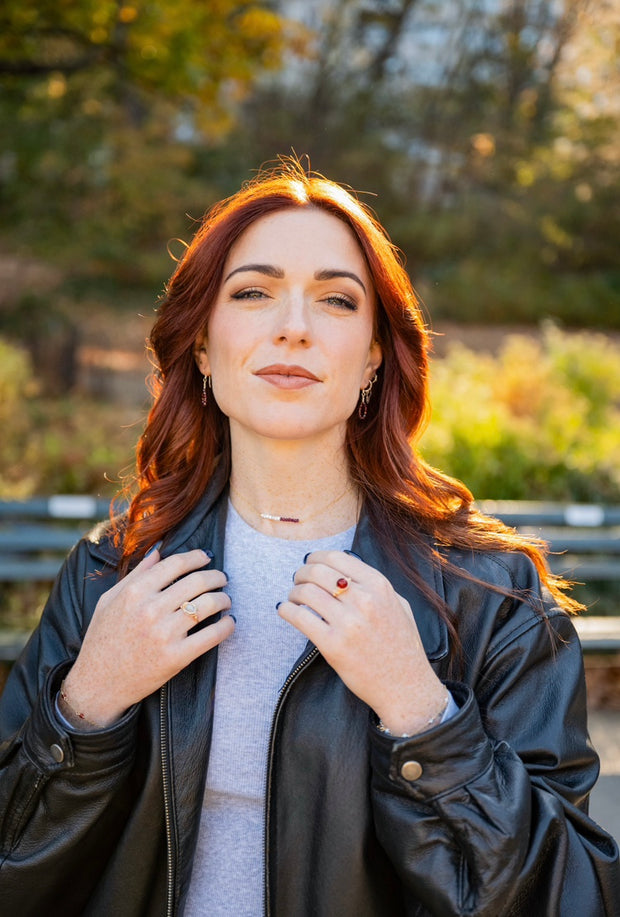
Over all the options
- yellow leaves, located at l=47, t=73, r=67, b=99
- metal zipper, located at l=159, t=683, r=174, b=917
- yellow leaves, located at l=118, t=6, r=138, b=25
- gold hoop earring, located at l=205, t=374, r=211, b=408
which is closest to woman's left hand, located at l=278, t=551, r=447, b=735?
metal zipper, located at l=159, t=683, r=174, b=917

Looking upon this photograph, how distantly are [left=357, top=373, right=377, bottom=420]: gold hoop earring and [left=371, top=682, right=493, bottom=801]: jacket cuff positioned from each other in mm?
879

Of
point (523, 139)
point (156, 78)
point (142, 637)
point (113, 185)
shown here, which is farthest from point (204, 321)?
point (523, 139)

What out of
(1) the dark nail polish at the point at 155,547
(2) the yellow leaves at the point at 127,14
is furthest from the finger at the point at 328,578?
(2) the yellow leaves at the point at 127,14

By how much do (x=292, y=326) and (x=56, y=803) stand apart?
1066 millimetres

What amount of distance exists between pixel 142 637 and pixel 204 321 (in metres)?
0.79

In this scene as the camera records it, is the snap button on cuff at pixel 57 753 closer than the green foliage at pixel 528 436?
Yes

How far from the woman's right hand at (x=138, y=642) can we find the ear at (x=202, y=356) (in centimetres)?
61

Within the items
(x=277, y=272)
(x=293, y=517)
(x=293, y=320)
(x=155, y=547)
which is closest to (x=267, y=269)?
(x=277, y=272)

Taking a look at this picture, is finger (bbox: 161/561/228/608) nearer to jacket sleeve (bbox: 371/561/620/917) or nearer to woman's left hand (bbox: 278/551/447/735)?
woman's left hand (bbox: 278/551/447/735)

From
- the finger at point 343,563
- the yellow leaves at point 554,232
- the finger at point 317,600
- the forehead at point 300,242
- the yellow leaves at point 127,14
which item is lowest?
the finger at point 317,600

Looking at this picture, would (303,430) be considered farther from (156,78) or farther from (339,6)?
(339,6)

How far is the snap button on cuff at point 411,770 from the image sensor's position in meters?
1.60

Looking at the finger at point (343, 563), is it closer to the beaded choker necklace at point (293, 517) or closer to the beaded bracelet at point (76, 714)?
the beaded choker necklace at point (293, 517)

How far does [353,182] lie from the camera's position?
23.3m
